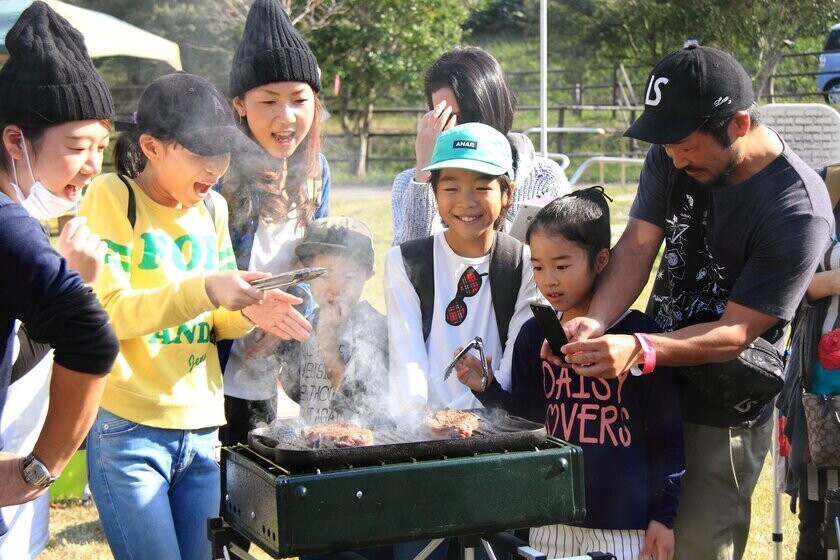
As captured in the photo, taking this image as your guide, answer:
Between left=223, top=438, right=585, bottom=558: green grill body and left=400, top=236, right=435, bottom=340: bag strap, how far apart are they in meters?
0.79

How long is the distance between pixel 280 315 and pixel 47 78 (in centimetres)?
93

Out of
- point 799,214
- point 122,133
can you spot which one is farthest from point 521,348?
point 122,133

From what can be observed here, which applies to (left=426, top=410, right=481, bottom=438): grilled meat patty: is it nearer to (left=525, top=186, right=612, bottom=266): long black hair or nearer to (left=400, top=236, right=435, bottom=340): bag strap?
(left=400, top=236, right=435, bottom=340): bag strap

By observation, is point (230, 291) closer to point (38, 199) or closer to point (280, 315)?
point (280, 315)

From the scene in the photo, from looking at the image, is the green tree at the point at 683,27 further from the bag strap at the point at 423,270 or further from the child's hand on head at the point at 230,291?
the child's hand on head at the point at 230,291

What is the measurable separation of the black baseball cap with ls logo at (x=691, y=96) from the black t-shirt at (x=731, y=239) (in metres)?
0.23

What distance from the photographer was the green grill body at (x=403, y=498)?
2.18 meters

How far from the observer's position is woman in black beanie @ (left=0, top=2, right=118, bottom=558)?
Result: 1884 millimetres

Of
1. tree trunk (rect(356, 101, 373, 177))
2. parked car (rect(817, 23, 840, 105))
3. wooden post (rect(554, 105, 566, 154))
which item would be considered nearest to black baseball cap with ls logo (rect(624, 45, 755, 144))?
parked car (rect(817, 23, 840, 105))

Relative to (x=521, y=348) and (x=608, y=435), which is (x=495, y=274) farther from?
(x=608, y=435)

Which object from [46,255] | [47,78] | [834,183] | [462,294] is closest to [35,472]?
[46,255]

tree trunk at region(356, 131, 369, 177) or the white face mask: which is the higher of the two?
the white face mask

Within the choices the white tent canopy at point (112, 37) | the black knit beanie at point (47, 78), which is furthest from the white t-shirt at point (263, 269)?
the white tent canopy at point (112, 37)

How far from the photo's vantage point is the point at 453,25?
23578 mm
